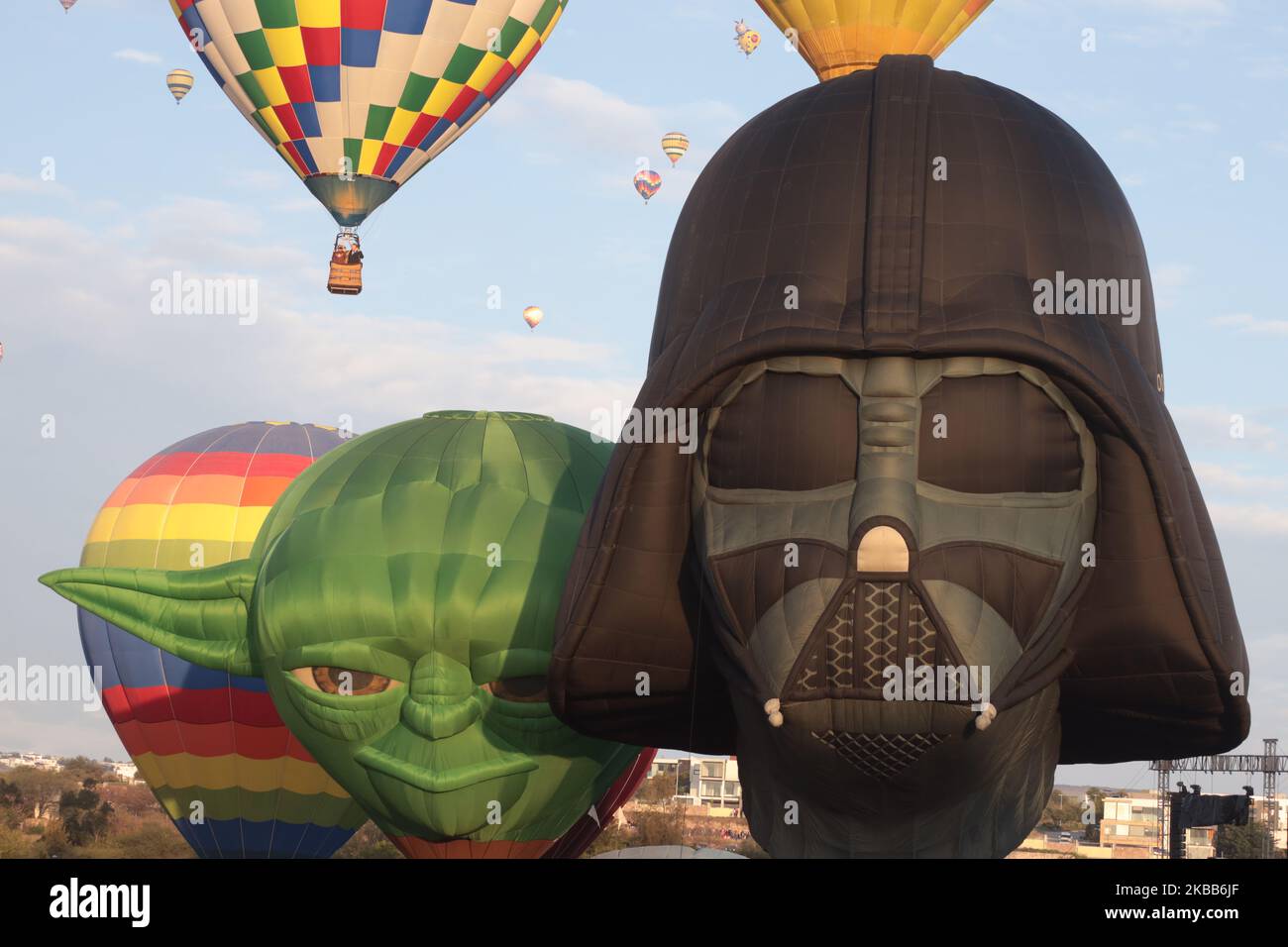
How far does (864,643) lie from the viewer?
52.5 ft

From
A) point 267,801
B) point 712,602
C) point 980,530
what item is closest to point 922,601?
point 980,530

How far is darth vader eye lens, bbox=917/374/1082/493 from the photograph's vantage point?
16.3 metres

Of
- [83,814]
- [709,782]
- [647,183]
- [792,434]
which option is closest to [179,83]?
[647,183]

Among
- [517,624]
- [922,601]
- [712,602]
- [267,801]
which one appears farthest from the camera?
[267,801]

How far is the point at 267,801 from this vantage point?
2717cm

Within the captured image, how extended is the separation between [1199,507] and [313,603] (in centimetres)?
783

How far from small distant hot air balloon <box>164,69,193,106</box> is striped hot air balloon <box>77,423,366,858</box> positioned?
9210mm

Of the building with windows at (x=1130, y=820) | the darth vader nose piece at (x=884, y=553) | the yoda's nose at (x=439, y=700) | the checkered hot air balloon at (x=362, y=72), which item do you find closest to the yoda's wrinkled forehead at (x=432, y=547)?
the yoda's nose at (x=439, y=700)

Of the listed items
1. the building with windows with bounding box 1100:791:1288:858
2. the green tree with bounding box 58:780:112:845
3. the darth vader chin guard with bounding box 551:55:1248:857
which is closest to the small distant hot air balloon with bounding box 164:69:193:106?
the green tree with bounding box 58:780:112:845

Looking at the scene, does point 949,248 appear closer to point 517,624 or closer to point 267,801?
point 517,624

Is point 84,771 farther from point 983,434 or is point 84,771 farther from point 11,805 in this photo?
point 983,434

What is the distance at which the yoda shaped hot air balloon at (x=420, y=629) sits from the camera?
815 inches

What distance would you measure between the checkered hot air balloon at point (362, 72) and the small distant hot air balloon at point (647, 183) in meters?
12.3

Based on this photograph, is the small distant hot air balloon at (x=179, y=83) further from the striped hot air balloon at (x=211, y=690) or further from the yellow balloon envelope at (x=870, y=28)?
the yellow balloon envelope at (x=870, y=28)
